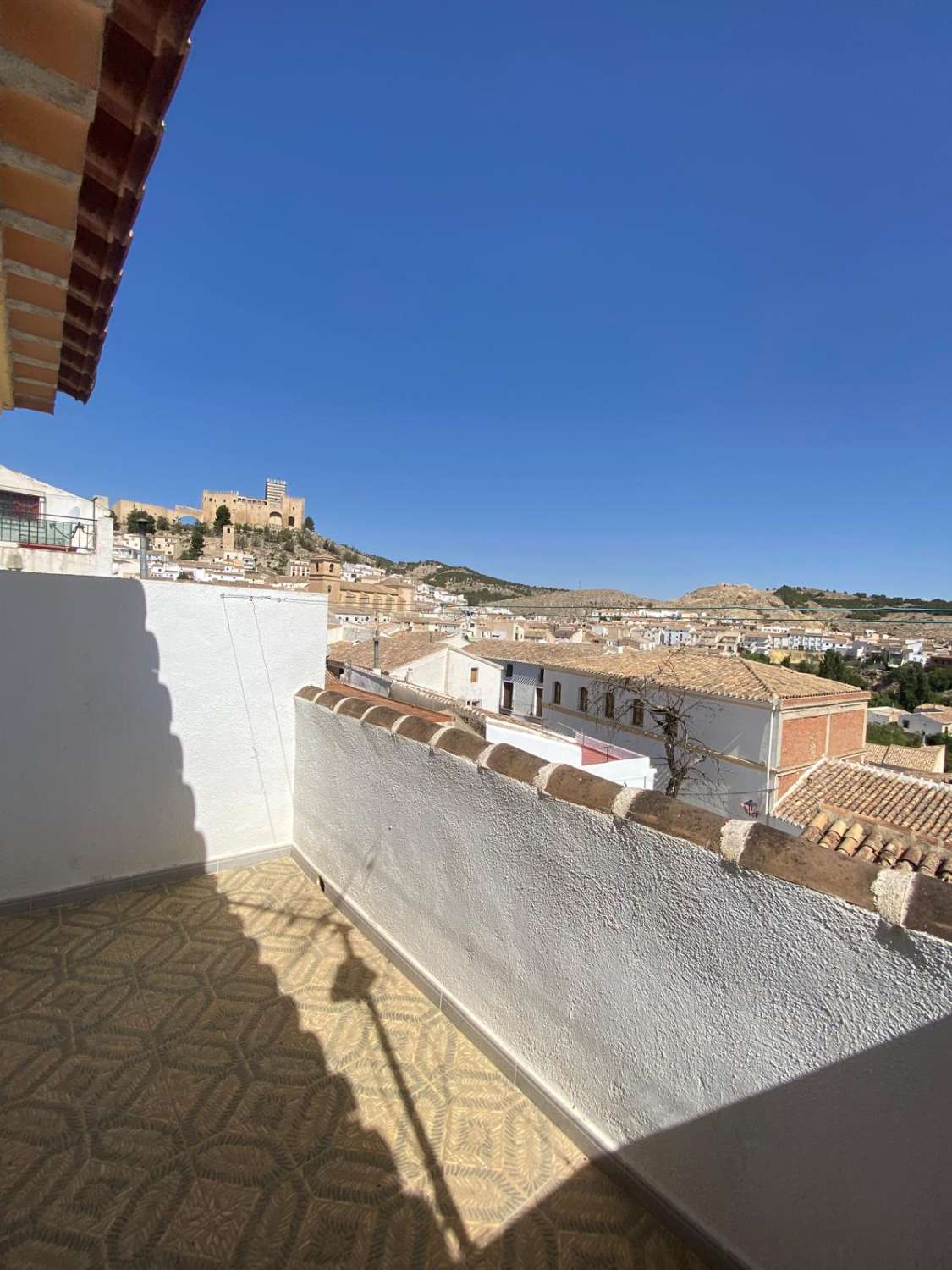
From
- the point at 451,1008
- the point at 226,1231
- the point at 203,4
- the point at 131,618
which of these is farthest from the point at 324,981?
the point at 203,4

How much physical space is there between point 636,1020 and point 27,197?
3079mm

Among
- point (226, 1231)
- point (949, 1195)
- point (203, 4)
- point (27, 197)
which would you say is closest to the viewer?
point (203, 4)

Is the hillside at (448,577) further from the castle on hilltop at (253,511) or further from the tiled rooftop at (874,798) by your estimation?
the tiled rooftop at (874,798)

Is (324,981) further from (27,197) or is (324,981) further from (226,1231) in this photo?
Answer: (27,197)

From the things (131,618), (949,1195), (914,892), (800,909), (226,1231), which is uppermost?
(131,618)

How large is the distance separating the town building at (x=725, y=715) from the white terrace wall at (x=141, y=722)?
1199 cm

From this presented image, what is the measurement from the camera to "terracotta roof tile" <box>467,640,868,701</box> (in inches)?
607

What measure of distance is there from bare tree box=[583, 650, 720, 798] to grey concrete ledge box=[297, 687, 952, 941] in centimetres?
1366

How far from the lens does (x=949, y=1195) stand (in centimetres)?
126

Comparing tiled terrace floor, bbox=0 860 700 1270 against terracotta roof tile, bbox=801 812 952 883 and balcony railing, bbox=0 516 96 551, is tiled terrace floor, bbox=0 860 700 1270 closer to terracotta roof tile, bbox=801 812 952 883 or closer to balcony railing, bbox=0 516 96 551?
terracotta roof tile, bbox=801 812 952 883

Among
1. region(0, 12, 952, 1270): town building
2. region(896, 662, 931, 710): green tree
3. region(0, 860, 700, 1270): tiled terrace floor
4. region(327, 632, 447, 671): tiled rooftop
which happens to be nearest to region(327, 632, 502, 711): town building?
region(327, 632, 447, 671): tiled rooftop

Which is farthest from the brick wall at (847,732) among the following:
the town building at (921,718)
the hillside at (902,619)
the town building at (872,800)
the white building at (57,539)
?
the town building at (921,718)

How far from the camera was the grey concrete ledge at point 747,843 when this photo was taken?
1307mm

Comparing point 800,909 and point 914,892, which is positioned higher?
point 914,892
